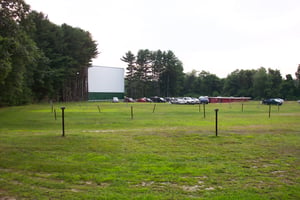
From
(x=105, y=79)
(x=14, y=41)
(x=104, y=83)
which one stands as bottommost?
(x=104, y=83)

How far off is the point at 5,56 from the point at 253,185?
21.4 m

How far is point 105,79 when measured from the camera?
8575cm

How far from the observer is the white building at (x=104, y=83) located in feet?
273

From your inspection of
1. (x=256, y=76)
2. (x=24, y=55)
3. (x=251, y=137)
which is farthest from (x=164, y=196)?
(x=256, y=76)

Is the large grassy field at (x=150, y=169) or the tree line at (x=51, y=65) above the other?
the tree line at (x=51, y=65)

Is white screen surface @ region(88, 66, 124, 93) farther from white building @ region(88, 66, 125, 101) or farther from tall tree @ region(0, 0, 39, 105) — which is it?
tall tree @ region(0, 0, 39, 105)

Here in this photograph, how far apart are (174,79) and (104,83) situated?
30.6 meters

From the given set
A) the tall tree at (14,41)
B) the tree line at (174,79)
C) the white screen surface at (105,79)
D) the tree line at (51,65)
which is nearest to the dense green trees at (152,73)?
the tree line at (174,79)

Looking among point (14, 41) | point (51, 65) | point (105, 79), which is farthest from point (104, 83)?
point (14, 41)

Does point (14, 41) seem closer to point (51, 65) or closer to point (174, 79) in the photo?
point (51, 65)

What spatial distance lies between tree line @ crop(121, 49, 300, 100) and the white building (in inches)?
558

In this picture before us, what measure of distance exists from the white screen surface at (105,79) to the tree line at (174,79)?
46.2ft

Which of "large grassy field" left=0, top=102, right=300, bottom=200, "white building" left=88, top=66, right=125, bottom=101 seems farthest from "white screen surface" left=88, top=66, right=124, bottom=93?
"large grassy field" left=0, top=102, right=300, bottom=200

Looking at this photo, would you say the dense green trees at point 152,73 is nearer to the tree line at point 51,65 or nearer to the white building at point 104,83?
the white building at point 104,83
